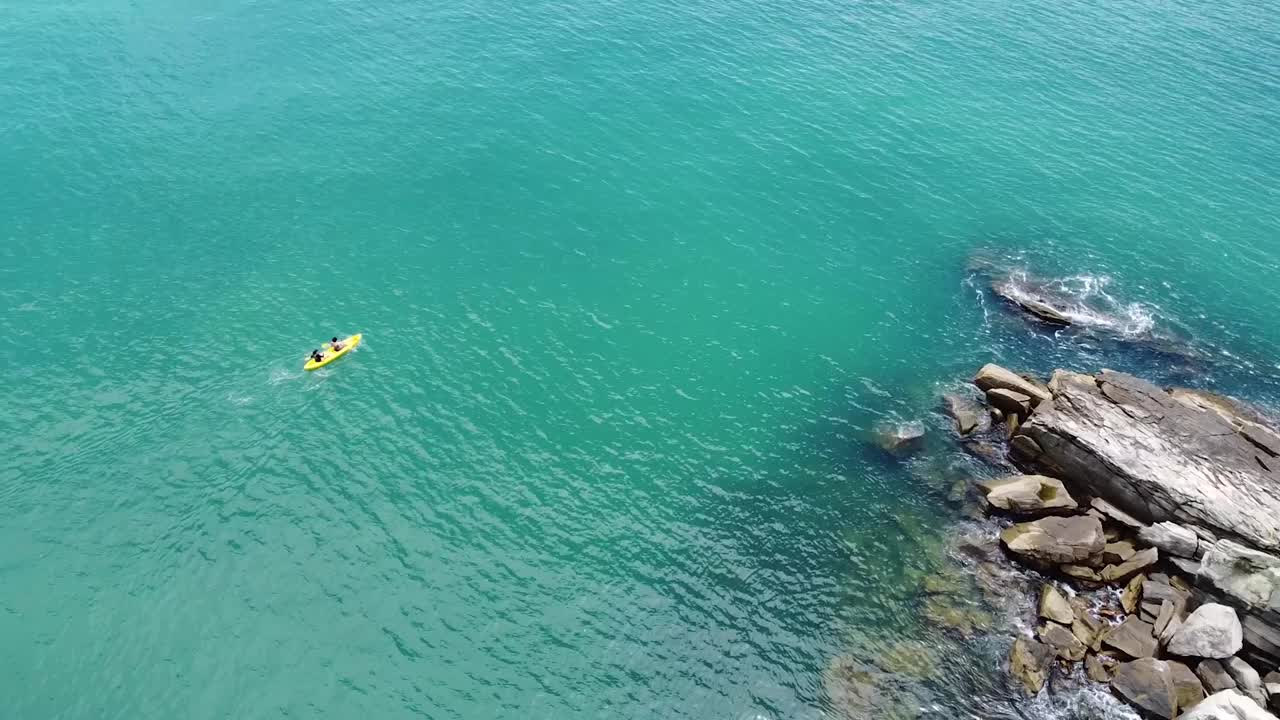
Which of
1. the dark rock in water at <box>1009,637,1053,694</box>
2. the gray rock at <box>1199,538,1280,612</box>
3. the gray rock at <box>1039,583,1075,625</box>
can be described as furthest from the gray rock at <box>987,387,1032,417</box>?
the dark rock in water at <box>1009,637,1053,694</box>

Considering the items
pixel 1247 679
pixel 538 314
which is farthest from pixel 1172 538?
pixel 538 314

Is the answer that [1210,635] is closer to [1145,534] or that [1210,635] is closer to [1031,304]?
[1145,534]

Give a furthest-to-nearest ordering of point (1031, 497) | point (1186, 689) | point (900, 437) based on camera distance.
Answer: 1. point (900, 437)
2. point (1031, 497)
3. point (1186, 689)

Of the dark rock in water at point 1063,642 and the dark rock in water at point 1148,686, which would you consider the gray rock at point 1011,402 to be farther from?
the dark rock in water at point 1148,686

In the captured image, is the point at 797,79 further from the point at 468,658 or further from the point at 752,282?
the point at 468,658

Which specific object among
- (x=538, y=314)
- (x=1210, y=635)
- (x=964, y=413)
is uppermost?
(x=964, y=413)

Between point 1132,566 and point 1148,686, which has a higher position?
point 1132,566

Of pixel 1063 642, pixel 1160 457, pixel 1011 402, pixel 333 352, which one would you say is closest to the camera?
pixel 1063 642

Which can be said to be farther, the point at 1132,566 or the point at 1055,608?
the point at 1132,566
